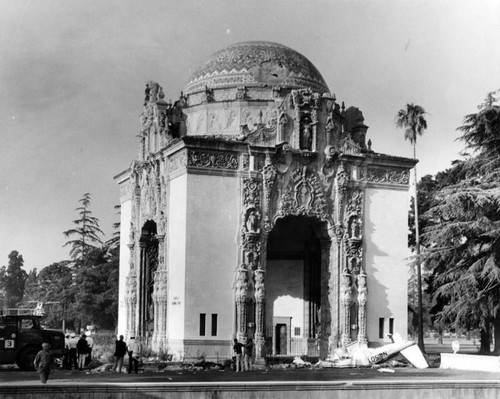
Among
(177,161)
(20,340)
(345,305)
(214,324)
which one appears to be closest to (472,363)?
(345,305)

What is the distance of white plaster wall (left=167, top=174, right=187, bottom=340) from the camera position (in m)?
37.1

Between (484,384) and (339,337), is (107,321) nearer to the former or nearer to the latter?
(339,337)

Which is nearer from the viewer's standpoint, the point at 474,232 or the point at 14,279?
the point at 474,232

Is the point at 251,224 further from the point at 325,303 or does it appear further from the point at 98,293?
the point at 98,293

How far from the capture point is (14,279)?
14175 cm

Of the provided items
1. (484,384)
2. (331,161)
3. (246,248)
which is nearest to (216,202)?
(246,248)

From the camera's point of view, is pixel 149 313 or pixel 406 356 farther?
pixel 149 313

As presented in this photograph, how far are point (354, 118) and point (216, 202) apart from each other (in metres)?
9.75

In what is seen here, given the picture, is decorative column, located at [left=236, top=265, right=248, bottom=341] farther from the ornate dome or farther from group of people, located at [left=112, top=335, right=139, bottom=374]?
the ornate dome

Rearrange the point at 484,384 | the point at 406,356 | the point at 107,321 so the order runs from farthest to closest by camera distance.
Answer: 1. the point at 107,321
2. the point at 406,356
3. the point at 484,384

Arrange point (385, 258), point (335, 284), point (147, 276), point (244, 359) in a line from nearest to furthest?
point (244, 359) < point (335, 284) < point (385, 258) < point (147, 276)

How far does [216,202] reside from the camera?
38188mm

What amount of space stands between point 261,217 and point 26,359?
12.6m

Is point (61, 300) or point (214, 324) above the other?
point (61, 300)
